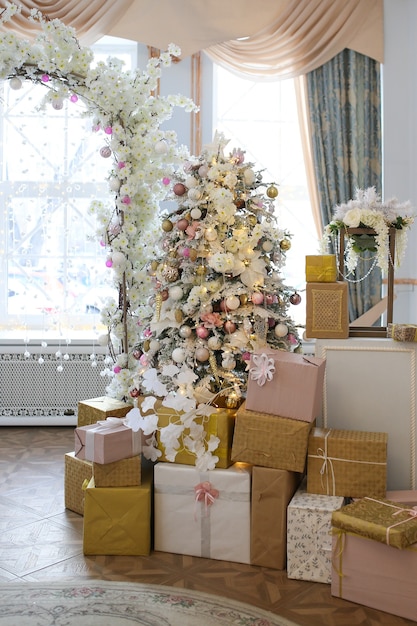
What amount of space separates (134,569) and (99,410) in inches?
37.8

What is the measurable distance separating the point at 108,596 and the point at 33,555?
1.85 ft

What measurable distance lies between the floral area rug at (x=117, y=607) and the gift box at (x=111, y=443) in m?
0.55

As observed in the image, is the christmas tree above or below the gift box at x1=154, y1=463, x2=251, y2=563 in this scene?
above

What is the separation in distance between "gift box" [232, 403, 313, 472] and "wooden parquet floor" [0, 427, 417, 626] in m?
0.48

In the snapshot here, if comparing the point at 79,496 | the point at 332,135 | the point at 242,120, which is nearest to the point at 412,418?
the point at 79,496

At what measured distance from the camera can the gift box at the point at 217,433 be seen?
10.5ft

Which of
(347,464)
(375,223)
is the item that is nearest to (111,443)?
(347,464)

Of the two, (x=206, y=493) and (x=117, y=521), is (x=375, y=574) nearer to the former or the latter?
(x=206, y=493)

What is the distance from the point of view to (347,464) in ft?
10.1

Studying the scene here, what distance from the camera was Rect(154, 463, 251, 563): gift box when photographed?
3.14m

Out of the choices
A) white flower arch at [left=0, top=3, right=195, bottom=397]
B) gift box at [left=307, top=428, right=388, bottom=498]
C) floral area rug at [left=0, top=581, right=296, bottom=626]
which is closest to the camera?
floral area rug at [left=0, top=581, right=296, bottom=626]

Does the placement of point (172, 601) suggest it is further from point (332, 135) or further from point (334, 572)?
point (332, 135)

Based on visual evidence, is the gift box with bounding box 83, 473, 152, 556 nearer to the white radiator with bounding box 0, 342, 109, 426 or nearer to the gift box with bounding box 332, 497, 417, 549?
the gift box with bounding box 332, 497, 417, 549

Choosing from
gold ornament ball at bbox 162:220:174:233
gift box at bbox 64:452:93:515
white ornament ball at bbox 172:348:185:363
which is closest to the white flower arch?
gold ornament ball at bbox 162:220:174:233
